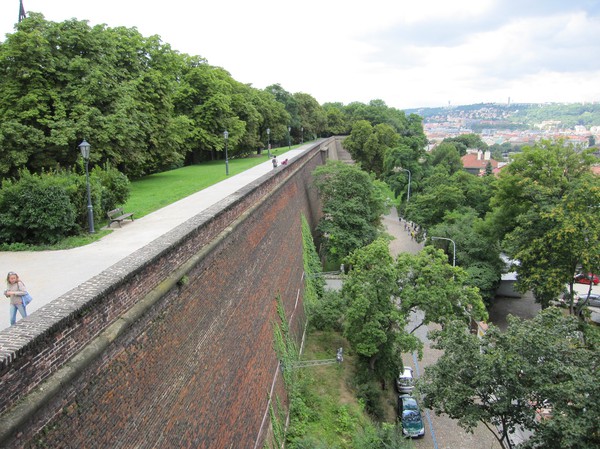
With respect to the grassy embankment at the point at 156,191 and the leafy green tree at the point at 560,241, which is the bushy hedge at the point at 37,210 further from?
the leafy green tree at the point at 560,241

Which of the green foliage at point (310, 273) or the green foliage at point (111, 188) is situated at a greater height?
the green foliage at point (111, 188)

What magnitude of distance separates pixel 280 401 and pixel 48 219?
7.72 meters

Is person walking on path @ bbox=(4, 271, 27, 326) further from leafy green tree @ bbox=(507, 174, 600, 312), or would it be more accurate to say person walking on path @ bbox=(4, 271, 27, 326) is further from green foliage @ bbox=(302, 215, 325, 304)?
leafy green tree @ bbox=(507, 174, 600, 312)

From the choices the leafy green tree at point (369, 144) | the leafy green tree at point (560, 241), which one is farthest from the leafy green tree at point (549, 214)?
the leafy green tree at point (369, 144)

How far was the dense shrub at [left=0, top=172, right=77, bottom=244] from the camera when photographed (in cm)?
1113

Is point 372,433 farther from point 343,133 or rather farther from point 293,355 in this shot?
point 343,133

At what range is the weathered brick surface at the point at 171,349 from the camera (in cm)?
425

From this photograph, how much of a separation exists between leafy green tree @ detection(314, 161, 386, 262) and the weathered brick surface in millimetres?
12233

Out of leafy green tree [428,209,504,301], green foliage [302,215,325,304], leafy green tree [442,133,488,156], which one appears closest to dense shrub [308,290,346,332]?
green foliage [302,215,325,304]

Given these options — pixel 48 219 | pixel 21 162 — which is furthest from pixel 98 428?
pixel 21 162

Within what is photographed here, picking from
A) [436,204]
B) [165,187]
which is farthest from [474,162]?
[165,187]

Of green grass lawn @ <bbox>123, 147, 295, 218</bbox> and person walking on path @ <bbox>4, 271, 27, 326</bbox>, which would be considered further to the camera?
green grass lawn @ <bbox>123, 147, 295, 218</bbox>

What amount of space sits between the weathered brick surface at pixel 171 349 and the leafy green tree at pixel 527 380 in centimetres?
474

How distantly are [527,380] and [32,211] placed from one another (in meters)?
12.4
